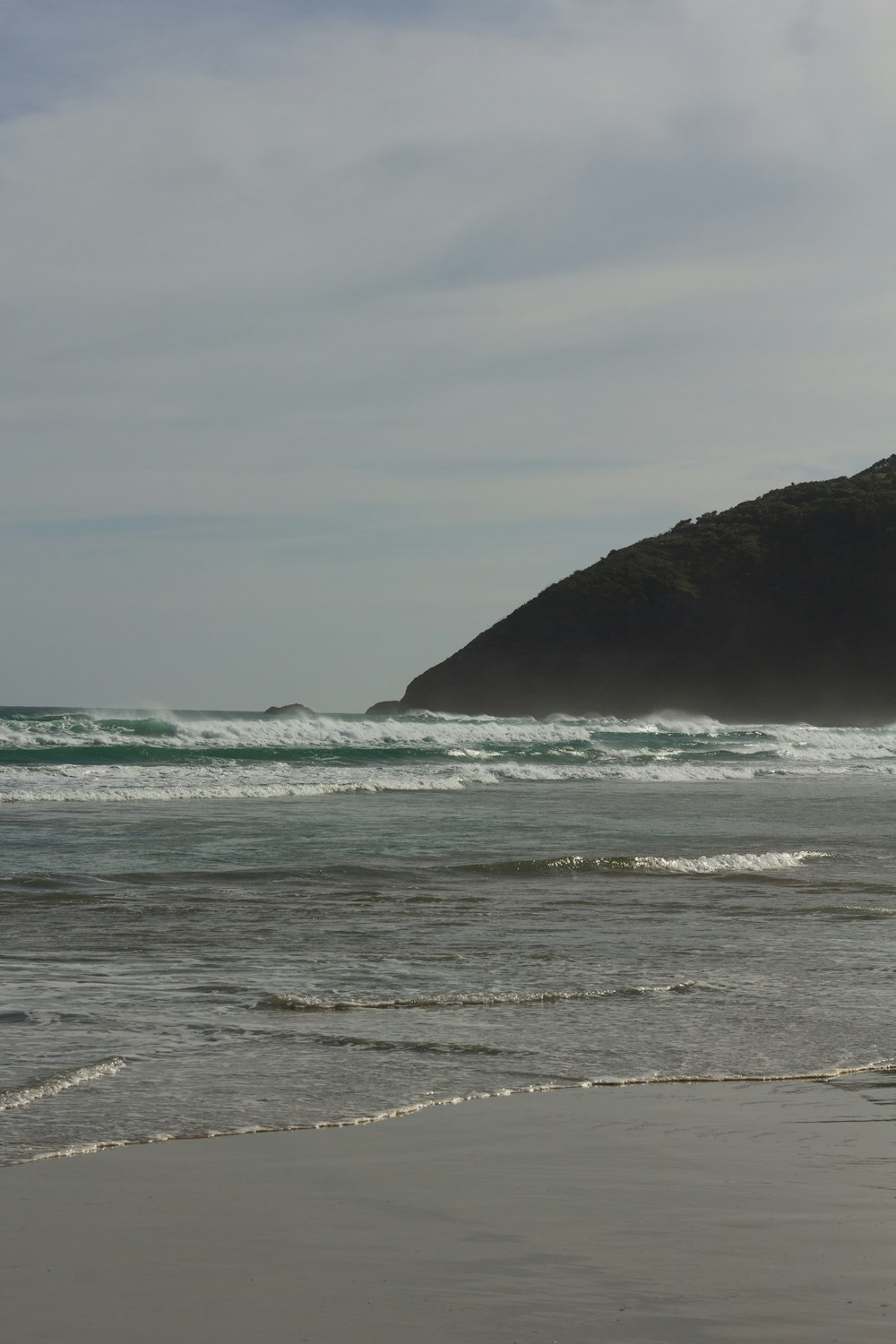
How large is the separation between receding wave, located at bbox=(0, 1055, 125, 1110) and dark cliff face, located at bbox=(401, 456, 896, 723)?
76925 millimetres

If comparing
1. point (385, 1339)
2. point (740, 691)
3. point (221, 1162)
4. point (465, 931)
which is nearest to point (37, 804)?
point (465, 931)

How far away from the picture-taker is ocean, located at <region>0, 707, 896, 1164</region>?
4754 mm

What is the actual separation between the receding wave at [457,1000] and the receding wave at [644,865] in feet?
16.0

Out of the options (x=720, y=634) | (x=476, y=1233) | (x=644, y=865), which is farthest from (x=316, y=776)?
(x=720, y=634)

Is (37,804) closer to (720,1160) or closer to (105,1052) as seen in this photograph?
(105,1052)

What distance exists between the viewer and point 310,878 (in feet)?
35.9

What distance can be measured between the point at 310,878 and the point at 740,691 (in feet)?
243

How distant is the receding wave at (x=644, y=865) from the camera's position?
457 inches

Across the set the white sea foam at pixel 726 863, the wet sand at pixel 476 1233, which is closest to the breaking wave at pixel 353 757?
the white sea foam at pixel 726 863

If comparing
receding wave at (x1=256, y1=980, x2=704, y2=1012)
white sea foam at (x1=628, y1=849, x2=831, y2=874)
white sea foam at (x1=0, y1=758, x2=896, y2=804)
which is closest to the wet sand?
receding wave at (x1=256, y1=980, x2=704, y2=1012)

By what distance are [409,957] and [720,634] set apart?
79.6m

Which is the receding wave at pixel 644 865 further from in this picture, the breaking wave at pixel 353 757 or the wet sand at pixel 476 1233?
the breaking wave at pixel 353 757

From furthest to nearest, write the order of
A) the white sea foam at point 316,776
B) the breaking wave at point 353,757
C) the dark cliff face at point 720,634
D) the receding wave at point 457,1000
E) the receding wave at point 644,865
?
1. the dark cliff face at point 720,634
2. the breaking wave at point 353,757
3. the white sea foam at point 316,776
4. the receding wave at point 644,865
5. the receding wave at point 457,1000

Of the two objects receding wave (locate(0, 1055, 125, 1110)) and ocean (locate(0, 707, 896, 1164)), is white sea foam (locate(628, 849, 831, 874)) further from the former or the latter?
receding wave (locate(0, 1055, 125, 1110))
